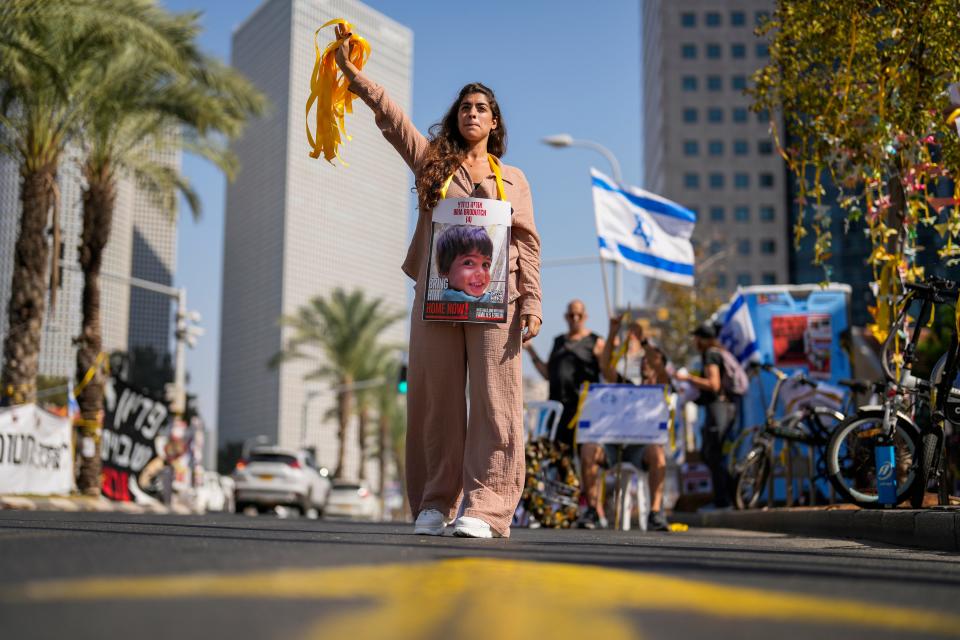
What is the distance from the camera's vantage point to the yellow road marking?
2223mm

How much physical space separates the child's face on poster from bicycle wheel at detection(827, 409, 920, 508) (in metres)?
3.17

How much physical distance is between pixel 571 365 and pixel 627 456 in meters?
1.01

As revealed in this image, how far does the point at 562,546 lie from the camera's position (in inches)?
195

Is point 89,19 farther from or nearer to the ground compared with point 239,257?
nearer to the ground

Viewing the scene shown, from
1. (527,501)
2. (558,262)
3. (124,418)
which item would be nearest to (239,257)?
(558,262)

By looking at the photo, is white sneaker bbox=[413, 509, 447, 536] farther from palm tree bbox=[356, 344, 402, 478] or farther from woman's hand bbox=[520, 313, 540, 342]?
palm tree bbox=[356, 344, 402, 478]

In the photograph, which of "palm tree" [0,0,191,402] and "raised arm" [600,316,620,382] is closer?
"raised arm" [600,316,620,382]

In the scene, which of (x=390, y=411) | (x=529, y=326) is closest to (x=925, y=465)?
(x=529, y=326)

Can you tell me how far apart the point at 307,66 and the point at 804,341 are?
15449 centimetres

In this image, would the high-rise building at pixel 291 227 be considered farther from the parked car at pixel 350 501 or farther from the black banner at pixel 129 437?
the black banner at pixel 129 437

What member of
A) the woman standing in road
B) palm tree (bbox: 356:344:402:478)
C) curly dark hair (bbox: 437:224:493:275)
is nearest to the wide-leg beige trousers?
the woman standing in road

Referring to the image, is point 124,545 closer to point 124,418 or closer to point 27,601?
point 27,601

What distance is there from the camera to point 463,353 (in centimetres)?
598

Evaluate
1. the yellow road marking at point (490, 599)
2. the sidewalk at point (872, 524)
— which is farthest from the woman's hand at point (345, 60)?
the sidewalk at point (872, 524)
